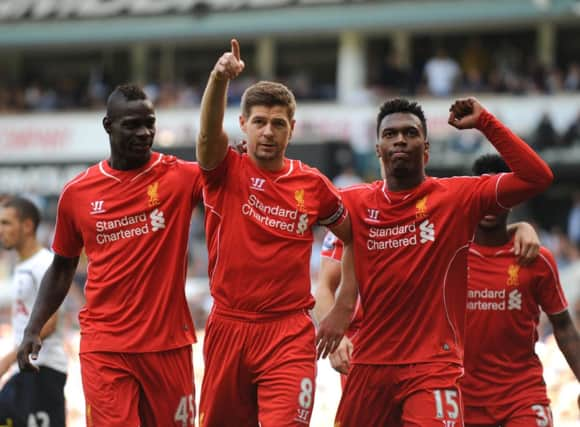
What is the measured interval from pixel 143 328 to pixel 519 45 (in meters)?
26.1

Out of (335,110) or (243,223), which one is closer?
(243,223)

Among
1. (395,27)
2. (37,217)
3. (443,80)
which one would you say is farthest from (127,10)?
(37,217)

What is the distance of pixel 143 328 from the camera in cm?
781

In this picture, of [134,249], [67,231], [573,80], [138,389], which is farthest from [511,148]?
[573,80]

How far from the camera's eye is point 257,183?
782 centimetres

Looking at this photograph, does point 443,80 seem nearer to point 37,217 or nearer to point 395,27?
point 395,27

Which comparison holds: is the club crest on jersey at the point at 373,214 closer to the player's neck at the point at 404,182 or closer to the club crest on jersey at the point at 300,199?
the player's neck at the point at 404,182

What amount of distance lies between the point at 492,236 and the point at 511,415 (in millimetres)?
1225

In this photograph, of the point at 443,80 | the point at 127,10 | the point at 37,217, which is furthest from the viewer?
the point at 127,10

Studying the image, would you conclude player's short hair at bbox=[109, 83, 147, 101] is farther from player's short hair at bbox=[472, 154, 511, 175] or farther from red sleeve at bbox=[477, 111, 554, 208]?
player's short hair at bbox=[472, 154, 511, 175]

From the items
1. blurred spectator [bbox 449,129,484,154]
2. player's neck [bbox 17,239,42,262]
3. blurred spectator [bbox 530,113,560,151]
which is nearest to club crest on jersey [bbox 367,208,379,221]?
player's neck [bbox 17,239,42,262]

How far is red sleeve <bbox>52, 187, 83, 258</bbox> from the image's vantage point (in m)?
8.04

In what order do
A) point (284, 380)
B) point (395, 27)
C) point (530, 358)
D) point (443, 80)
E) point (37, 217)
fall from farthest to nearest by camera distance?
point (395, 27)
point (443, 80)
point (37, 217)
point (530, 358)
point (284, 380)

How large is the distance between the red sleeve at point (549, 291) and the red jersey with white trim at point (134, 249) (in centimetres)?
234
